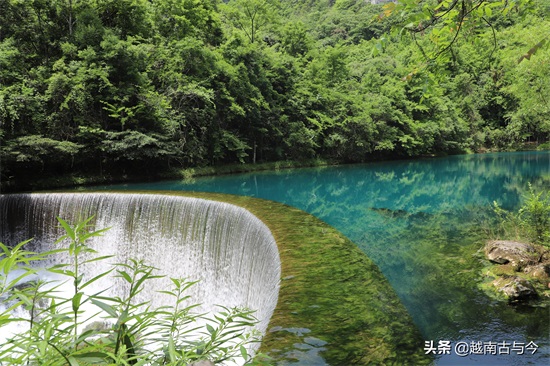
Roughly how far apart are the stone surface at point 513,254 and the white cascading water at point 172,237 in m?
3.23

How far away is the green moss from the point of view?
2338 mm

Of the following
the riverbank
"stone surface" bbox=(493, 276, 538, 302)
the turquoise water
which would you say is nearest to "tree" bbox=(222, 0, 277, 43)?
the riverbank

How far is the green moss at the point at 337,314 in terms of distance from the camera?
234 centimetres

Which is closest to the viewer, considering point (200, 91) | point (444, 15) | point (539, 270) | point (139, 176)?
point (444, 15)

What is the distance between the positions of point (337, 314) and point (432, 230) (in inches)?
223

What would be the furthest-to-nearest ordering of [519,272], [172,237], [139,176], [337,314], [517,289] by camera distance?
[139,176] → [172,237] → [519,272] → [517,289] → [337,314]

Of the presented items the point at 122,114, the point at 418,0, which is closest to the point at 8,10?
the point at 122,114

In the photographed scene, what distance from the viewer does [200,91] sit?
16531 mm

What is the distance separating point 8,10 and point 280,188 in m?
12.3

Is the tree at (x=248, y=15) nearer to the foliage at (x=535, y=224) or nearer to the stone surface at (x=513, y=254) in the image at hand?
the foliage at (x=535, y=224)

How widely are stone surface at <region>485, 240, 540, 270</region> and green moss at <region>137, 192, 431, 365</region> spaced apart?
219cm

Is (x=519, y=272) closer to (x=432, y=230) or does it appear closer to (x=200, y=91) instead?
(x=432, y=230)

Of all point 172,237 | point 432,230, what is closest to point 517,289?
point 432,230

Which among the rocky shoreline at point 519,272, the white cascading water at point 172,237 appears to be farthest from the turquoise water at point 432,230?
the white cascading water at point 172,237
